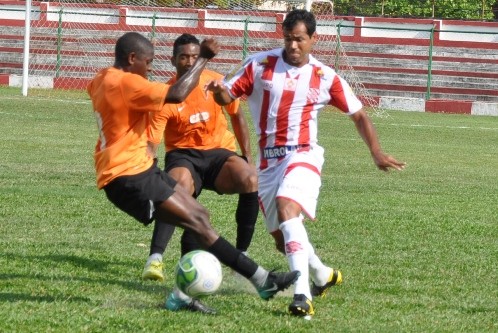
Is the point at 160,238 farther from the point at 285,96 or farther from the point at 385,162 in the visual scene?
the point at 385,162

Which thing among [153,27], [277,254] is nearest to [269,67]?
[277,254]

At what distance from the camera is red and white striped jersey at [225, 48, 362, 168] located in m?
7.29

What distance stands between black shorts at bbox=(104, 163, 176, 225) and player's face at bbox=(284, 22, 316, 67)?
1.27m

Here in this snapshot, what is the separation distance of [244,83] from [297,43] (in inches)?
18.0

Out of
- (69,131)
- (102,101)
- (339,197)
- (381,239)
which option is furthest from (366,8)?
(102,101)

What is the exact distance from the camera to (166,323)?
631cm

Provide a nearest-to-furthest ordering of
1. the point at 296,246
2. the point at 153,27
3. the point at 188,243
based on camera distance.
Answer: the point at 296,246 < the point at 188,243 < the point at 153,27

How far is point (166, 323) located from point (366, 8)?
38.8 metres

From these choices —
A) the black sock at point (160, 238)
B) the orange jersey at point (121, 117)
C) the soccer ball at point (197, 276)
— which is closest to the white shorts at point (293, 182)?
the soccer ball at point (197, 276)

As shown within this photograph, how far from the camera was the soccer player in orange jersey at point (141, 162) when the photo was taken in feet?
21.9

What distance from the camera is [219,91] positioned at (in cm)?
733

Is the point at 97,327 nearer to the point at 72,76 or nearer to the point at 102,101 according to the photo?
the point at 102,101

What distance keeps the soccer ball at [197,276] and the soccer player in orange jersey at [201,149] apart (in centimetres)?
157

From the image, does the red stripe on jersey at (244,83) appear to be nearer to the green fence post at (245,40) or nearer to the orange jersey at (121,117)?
the orange jersey at (121,117)
